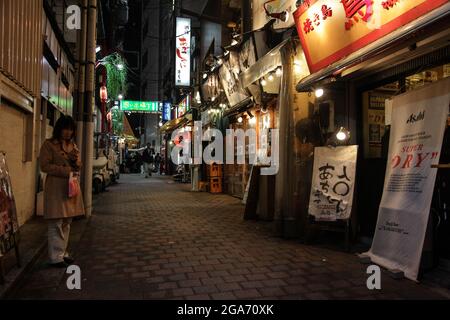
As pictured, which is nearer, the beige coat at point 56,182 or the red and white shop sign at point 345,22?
the red and white shop sign at point 345,22

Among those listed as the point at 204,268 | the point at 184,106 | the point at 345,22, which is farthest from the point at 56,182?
A: the point at 184,106

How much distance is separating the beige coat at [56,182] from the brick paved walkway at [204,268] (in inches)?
33.0

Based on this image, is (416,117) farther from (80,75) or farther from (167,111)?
(167,111)

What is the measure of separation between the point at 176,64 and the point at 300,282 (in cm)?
1959

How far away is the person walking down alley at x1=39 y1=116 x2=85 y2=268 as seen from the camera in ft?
16.6

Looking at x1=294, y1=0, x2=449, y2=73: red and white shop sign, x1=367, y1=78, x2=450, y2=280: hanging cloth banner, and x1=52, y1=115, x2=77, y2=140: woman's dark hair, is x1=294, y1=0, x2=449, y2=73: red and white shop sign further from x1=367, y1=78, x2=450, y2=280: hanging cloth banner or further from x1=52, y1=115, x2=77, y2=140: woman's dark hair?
x1=52, y1=115, x2=77, y2=140: woman's dark hair

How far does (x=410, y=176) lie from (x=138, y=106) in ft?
102

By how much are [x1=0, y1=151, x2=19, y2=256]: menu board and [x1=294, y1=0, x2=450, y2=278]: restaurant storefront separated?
4.91m

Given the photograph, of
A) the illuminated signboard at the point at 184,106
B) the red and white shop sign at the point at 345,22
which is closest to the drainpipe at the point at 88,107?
the red and white shop sign at the point at 345,22

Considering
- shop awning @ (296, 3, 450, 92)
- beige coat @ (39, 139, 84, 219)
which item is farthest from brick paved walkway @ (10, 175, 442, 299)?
shop awning @ (296, 3, 450, 92)

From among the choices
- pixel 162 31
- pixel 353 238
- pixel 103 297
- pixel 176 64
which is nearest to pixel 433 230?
pixel 353 238

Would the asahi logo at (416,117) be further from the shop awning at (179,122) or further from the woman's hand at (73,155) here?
the shop awning at (179,122)

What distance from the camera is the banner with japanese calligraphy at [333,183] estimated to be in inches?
236

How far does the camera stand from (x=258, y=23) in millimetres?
10750
